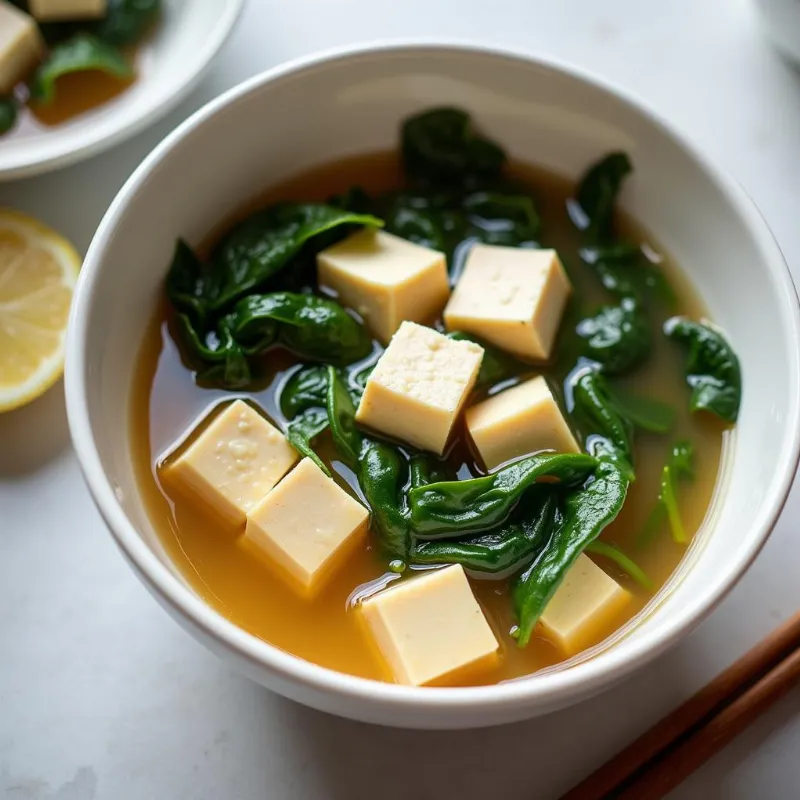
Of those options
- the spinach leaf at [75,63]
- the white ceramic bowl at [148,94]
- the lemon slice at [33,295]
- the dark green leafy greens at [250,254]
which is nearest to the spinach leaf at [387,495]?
the dark green leafy greens at [250,254]

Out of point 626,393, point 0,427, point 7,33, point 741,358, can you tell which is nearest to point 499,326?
point 626,393

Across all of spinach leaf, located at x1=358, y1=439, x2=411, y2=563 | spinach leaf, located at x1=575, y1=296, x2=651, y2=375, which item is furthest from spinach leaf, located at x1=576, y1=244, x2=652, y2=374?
spinach leaf, located at x1=358, y1=439, x2=411, y2=563

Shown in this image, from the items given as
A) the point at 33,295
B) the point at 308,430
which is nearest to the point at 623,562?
the point at 308,430

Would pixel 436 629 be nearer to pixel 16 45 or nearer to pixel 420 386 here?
pixel 420 386

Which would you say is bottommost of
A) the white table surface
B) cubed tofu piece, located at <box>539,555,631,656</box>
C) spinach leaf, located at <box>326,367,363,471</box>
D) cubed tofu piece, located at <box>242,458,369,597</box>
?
the white table surface

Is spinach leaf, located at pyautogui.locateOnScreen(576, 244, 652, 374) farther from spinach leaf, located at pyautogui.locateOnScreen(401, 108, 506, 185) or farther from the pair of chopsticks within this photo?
the pair of chopsticks

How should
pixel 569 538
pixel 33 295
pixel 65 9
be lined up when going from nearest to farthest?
pixel 569 538, pixel 33 295, pixel 65 9
